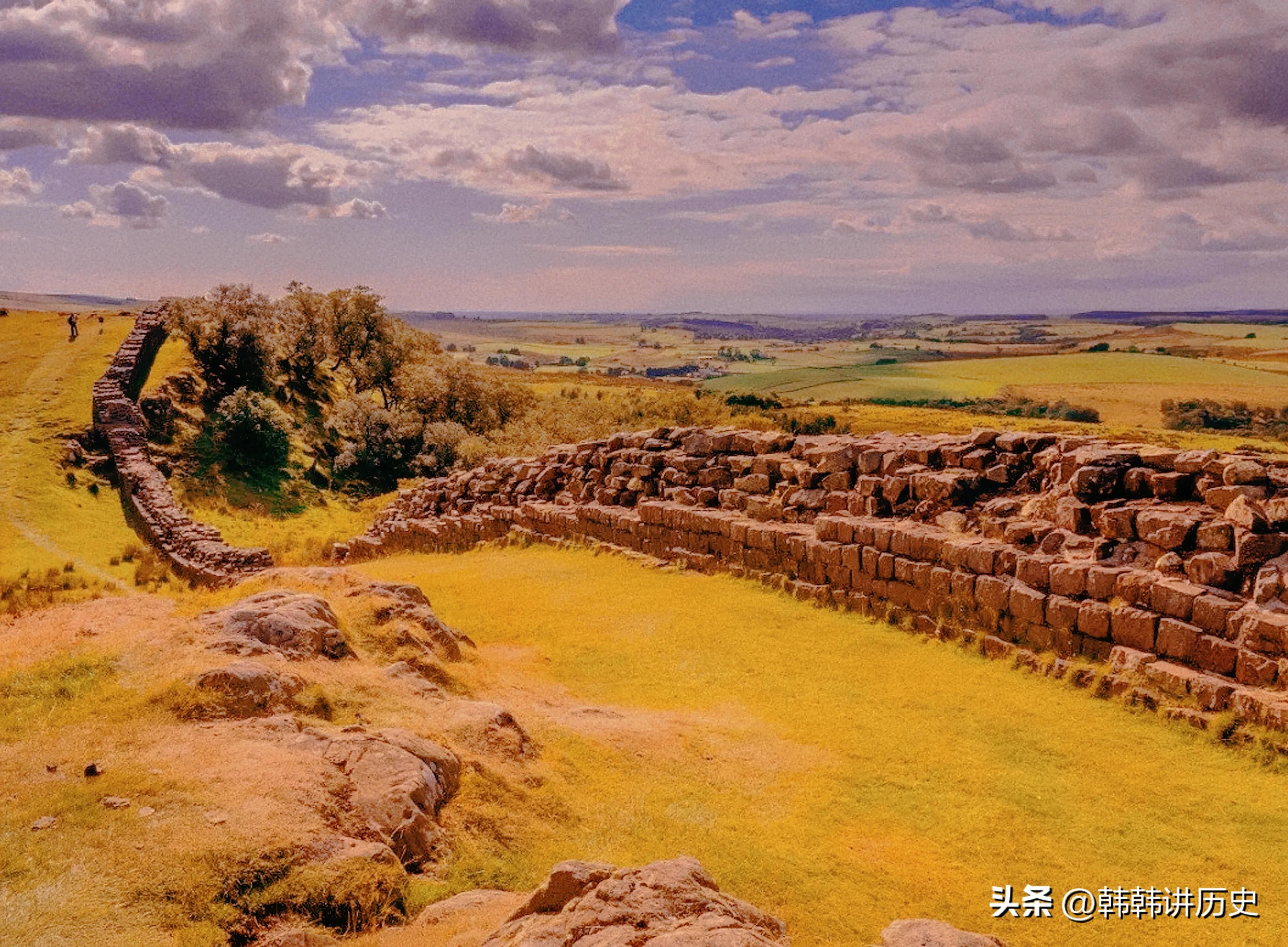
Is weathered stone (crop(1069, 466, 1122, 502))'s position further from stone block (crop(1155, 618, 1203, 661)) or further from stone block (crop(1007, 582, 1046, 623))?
stone block (crop(1155, 618, 1203, 661))

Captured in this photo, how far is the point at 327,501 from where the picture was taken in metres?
34.9

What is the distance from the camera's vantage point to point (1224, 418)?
55438 millimetres

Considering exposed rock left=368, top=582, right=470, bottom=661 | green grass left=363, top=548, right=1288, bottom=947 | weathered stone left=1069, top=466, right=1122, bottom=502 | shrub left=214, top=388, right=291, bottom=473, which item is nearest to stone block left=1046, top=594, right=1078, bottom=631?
green grass left=363, top=548, right=1288, bottom=947

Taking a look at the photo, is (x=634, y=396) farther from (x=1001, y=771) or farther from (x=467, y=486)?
(x=1001, y=771)

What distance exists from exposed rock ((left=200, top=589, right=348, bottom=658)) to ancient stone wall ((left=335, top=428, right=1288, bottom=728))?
8222 millimetres

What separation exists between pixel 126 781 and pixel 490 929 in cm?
289

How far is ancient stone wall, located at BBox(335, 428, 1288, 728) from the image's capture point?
10.0 metres

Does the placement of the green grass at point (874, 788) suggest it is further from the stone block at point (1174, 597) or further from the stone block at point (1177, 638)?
the stone block at point (1174, 597)

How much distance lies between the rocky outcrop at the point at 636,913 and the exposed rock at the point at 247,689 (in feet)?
12.0

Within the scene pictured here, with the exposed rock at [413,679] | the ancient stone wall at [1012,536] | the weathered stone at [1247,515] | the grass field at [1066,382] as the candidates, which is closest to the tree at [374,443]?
the ancient stone wall at [1012,536]

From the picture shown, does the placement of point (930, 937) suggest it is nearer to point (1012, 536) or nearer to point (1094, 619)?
point (1094, 619)

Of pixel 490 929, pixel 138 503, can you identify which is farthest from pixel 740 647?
pixel 138 503

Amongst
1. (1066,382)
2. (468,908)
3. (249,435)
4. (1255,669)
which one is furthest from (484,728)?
(1066,382)

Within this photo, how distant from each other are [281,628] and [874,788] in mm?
6320
